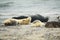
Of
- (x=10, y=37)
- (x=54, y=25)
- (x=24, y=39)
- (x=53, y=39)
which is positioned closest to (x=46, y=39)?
(x=53, y=39)

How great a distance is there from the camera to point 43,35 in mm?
7148

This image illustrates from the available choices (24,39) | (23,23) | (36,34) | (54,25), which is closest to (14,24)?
(23,23)

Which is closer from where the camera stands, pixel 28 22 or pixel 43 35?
pixel 43 35

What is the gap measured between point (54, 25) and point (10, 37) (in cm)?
243

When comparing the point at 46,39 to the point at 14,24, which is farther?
the point at 14,24

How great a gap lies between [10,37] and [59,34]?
1.41 meters

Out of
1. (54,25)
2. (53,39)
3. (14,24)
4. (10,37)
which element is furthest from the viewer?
(14,24)

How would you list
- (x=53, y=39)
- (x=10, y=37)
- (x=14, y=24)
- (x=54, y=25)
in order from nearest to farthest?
(x=53, y=39), (x=10, y=37), (x=54, y=25), (x=14, y=24)

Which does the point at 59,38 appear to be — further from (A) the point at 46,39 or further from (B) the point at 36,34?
(B) the point at 36,34

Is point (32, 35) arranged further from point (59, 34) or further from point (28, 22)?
point (28, 22)

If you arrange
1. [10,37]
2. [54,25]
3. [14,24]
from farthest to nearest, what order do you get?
1. [14,24]
2. [54,25]
3. [10,37]

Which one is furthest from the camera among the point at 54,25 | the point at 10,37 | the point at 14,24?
the point at 14,24

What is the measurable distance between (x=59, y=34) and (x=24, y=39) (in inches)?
44.3

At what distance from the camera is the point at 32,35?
7242 millimetres
